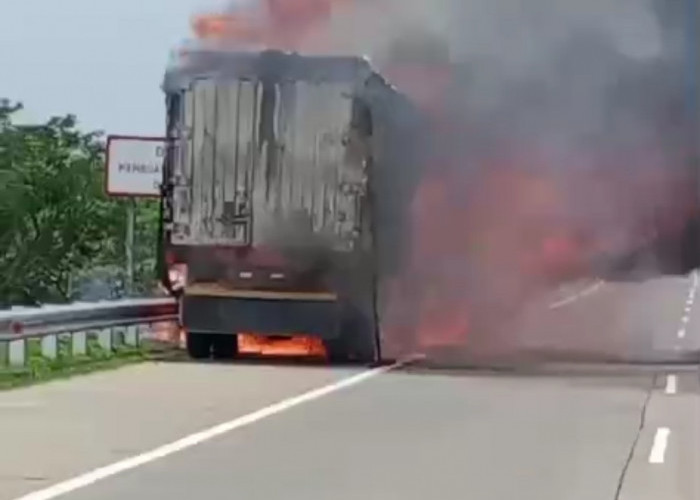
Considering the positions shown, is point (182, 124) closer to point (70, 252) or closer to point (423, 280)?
point (423, 280)

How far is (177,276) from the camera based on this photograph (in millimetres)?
24344

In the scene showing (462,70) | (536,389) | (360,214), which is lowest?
(536,389)

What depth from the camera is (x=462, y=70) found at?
92.0 ft

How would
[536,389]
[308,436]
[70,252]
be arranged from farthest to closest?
1. [70,252]
2. [536,389]
3. [308,436]

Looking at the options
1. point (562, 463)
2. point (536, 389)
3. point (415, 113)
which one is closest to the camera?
point (562, 463)

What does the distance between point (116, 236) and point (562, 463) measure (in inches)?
1258

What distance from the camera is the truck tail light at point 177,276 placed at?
2420 cm

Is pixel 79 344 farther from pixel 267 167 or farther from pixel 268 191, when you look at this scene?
pixel 267 167

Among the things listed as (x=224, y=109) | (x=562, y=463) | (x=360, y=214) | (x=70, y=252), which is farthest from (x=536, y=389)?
(x=70, y=252)

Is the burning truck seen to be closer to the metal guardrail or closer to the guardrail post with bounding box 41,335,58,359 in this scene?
the metal guardrail

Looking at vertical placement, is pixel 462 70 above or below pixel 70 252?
above

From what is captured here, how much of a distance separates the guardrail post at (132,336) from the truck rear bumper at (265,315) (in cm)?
257

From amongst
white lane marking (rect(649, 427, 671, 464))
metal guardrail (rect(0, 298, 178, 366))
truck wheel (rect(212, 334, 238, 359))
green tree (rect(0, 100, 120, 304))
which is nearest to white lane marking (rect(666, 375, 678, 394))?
white lane marking (rect(649, 427, 671, 464))

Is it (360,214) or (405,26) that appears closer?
(360,214)
